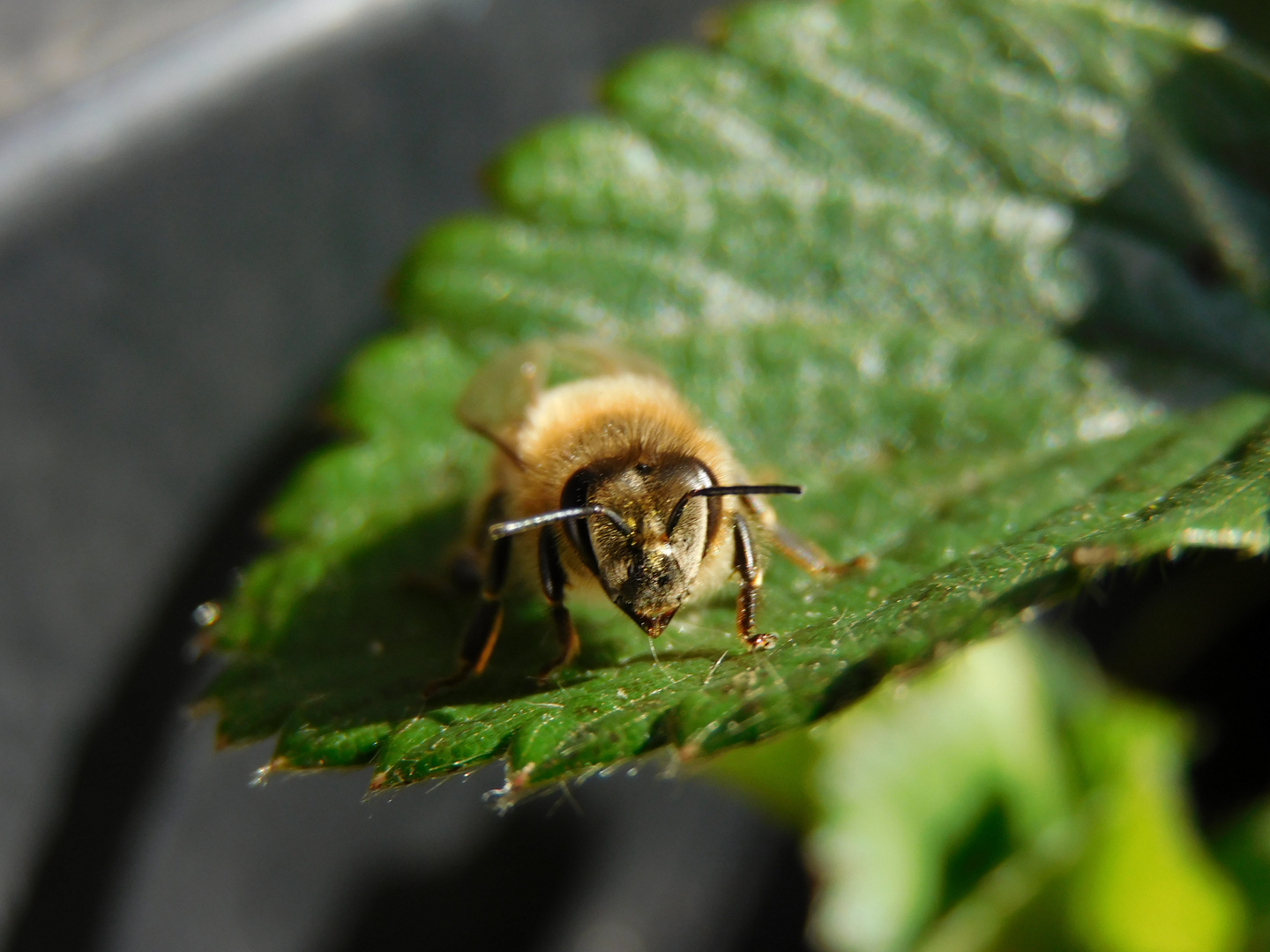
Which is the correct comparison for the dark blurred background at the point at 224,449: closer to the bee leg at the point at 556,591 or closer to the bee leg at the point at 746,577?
the bee leg at the point at 556,591

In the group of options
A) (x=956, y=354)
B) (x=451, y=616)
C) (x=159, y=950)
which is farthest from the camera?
(x=159, y=950)

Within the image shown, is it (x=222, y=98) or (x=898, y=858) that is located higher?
(x=222, y=98)

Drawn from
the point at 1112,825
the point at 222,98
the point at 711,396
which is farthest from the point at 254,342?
the point at 1112,825

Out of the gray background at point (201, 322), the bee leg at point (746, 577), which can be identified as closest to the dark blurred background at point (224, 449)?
the gray background at point (201, 322)

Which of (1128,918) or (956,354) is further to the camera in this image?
(1128,918)

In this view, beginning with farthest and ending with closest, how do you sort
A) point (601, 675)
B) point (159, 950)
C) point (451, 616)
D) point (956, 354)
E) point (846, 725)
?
point (159, 950), point (846, 725), point (956, 354), point (451, 616), point (601, 675)

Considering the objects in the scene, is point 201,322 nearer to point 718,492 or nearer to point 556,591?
point 556,591

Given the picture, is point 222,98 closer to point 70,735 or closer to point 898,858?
point 70,735
